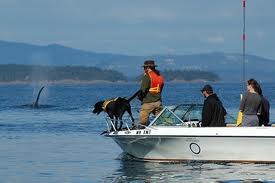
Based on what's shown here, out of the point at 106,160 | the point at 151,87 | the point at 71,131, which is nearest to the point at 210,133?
the point at 151,87

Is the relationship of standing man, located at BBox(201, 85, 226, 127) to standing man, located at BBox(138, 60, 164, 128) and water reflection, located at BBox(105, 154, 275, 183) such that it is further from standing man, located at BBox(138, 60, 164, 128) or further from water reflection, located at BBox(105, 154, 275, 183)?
standing man, located at BBox(138, 60, 164, 128)

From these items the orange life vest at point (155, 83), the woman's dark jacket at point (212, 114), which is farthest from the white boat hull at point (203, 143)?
the orange life vest at point (155, 83)

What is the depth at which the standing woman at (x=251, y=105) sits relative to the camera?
62.3 ft

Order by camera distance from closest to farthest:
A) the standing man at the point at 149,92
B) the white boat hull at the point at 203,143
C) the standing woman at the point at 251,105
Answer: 1. the white boat hull at the point at 203,143
2. the standing woman at the point at 251,105
3. the standing man at the point at 149,92

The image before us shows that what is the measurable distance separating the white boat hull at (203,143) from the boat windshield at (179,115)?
0.30 m

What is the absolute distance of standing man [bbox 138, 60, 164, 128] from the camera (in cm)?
2033

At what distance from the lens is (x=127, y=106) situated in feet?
67.7

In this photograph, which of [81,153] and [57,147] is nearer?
[81,153]

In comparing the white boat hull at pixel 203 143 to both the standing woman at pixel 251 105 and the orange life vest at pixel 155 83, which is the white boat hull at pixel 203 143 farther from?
the orange life vest at pixel 155 83

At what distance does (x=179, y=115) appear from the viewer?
67.1ft

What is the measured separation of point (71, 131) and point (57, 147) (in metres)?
6.80

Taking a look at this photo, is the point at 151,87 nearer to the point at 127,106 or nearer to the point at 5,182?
the point at 127,106

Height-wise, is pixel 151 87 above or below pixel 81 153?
above

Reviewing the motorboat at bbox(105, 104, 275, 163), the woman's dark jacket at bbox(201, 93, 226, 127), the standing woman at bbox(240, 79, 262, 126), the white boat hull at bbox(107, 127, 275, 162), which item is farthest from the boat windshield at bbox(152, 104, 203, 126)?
the standing woman at bbox(240, 79, 262, 126)
